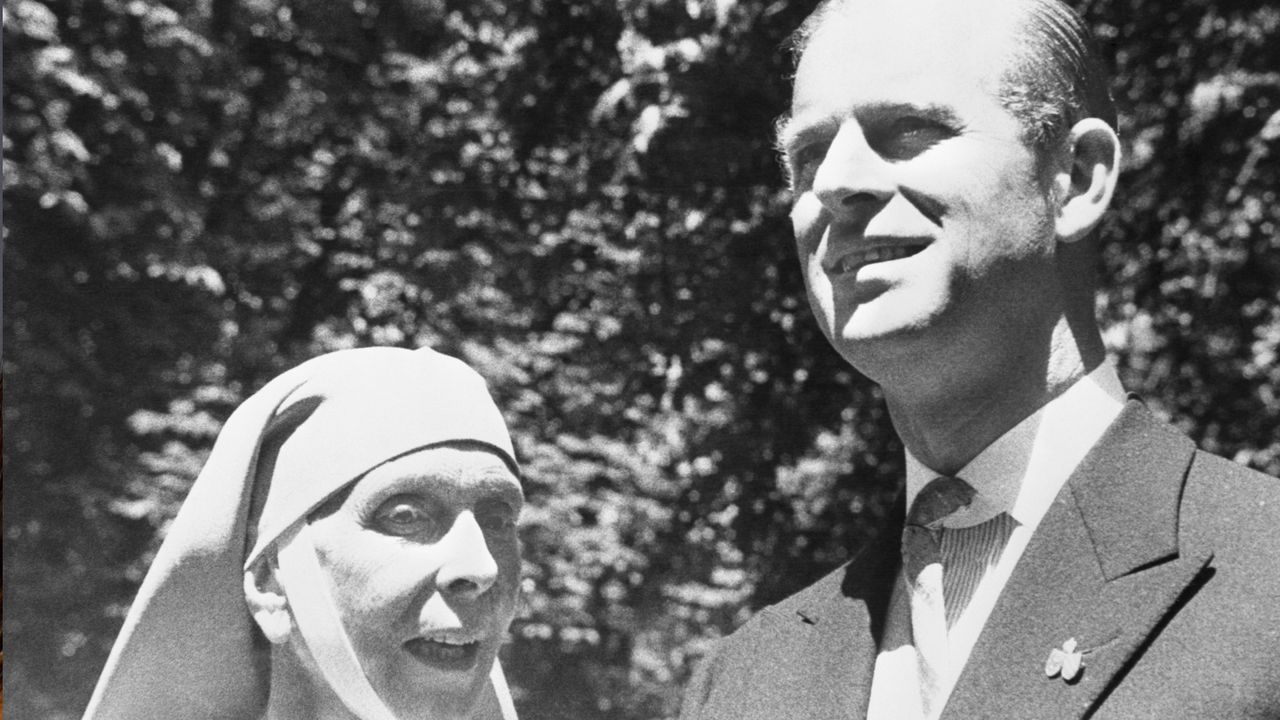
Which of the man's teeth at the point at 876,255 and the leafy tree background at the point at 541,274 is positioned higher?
the man's teeth at the point at 876,255

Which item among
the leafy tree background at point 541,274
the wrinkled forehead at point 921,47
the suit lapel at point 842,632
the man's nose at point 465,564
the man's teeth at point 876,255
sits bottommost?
the leafy tree background at point 541,274

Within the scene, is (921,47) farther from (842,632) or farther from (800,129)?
(842,632)

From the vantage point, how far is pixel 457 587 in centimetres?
279

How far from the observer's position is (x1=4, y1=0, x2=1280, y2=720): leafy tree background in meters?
7.93

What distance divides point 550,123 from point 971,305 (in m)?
6.96

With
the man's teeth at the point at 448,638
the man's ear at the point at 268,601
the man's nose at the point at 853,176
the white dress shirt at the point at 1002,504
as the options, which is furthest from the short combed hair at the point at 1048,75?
the man's ear at the point at 268,601

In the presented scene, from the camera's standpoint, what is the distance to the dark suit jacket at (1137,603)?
2.21 meters

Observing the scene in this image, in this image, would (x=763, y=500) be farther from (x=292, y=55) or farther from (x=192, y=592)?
(x=192, y=592)

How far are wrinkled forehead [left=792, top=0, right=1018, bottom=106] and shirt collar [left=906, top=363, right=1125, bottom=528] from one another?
1.57 feet

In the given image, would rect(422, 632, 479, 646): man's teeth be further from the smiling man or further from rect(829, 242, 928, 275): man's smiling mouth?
rect(829, 242, 928, 275): man's smiling mouth

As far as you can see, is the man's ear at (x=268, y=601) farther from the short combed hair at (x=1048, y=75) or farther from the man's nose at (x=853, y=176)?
the short combed hair at (x=1048, y=75)

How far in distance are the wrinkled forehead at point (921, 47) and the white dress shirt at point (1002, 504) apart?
49cm

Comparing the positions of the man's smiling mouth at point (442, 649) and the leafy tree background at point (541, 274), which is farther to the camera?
the leafy tree background at point (541, 274)

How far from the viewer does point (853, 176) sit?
2488 mm
